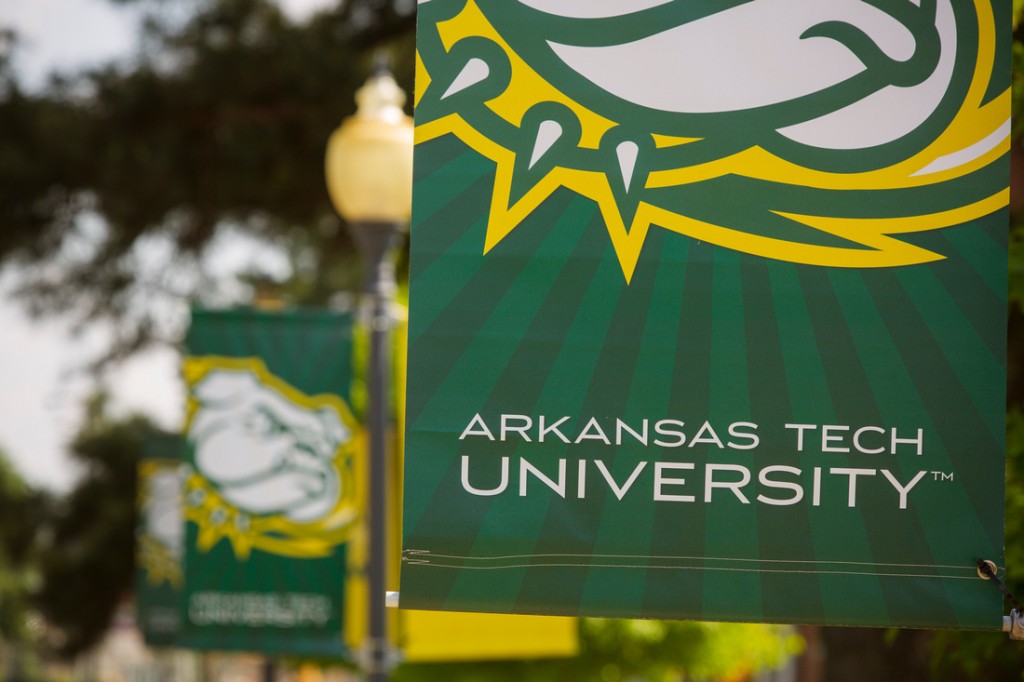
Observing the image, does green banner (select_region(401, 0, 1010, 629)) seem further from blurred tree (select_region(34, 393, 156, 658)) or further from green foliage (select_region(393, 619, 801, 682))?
blurred tree (select_region(34, 393, 156, 658))

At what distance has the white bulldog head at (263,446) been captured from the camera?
375 inches

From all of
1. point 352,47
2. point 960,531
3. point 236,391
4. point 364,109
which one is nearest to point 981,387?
point 960,531

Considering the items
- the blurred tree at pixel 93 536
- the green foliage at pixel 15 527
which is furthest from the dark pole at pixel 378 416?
the green foliage at pixel 15 527

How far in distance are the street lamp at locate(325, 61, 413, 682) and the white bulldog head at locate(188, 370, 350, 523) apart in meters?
1.79

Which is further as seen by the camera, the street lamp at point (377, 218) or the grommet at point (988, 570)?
the street lamp at point (377, 218)

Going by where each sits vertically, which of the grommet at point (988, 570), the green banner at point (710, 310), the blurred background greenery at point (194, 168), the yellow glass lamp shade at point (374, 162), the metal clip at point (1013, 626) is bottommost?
the metal clip at point (1013, 626)

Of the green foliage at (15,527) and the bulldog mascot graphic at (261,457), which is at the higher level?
the green foliage at (15,527)

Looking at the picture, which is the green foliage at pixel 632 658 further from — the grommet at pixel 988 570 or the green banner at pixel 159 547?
the grommet at pixel 988 570

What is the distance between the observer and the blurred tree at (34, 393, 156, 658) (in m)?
31.3

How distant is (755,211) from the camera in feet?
12.0

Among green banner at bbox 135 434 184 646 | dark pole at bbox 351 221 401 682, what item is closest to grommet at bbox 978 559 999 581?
dark pole at bbox 351 221 401 682

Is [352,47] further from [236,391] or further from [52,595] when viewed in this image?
[52,595]

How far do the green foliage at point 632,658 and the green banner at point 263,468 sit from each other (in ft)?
9.93

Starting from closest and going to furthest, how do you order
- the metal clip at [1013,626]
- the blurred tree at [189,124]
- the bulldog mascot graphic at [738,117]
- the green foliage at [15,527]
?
1. the metal clip at [1013,626]
2. the bulldog mascot graphic at [738,117]
3. the blurred tree at [189,124]
4. the green foliage at [15,527]
